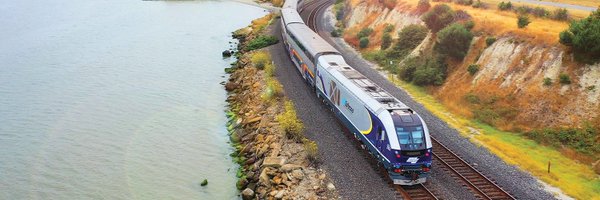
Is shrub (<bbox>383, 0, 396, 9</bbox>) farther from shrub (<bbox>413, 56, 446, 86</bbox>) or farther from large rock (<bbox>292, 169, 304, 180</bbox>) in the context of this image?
large rock (<bbox>292, 169, 304, 180</bbox>)

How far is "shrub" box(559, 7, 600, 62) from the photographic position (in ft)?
88.2

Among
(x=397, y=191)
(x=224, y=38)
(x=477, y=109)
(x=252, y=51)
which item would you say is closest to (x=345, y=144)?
(x=397, y=191)

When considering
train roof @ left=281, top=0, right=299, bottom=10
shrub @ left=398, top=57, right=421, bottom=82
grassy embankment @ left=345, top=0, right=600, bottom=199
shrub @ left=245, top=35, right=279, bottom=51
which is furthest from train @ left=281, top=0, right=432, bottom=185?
train roof @ left=281, top=0, right=299, bottom=10

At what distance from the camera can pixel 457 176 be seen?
22.5 metres

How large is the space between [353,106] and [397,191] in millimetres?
5926

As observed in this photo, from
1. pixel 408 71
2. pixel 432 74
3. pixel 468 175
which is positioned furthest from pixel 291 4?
pixel 468 175

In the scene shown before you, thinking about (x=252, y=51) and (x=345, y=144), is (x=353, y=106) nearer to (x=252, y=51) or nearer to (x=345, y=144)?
(x=345, y=144)

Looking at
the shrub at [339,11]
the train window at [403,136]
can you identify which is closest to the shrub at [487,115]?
the train window at [403,136]

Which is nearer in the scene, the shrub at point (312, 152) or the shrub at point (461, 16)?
the shrub at point (312, 152)

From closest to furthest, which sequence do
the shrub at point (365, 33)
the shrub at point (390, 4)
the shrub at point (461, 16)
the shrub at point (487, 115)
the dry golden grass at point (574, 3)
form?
the shrub at point (487, 115) → the dry golden grass at point (574, 3) → the shrub at point (461, 16) → the shrub at point (365, 33) → the shrub at point (390, 4)

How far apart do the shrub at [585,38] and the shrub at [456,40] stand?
834cm

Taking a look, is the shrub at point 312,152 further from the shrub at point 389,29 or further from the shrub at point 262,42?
the shrub at point 262,42

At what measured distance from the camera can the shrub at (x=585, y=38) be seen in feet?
88.2

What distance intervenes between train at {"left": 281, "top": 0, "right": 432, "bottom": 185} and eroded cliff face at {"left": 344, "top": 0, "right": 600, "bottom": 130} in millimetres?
8751
